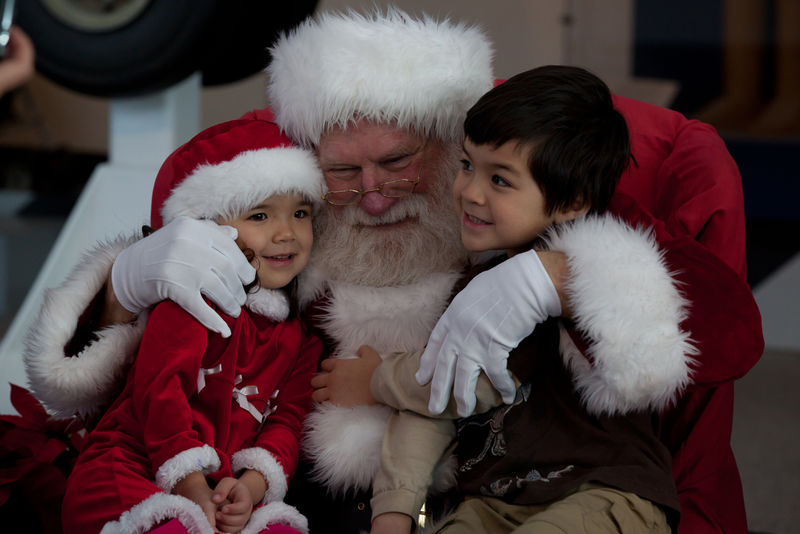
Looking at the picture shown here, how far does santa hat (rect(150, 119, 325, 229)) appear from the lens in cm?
153

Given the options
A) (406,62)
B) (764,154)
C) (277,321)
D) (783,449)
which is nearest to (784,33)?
(764,154)

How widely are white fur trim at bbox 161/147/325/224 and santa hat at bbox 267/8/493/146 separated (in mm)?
91

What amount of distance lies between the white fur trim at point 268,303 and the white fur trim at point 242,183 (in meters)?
0.15

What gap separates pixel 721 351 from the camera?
1.25 metres

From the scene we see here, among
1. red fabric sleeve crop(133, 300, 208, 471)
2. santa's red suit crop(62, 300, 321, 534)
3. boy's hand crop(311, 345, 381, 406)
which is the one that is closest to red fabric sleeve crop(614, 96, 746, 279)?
boy's hand crop(311, 345, 381, 406)

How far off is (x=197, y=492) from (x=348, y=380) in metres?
0.34

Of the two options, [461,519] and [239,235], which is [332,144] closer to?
[239,235]

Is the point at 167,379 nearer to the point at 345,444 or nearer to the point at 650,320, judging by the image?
the point at 345,444

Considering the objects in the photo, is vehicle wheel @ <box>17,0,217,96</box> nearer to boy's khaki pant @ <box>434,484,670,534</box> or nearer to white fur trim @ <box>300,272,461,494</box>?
white fur trim @ <box>300,272,461,494</box>

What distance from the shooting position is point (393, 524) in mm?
1357

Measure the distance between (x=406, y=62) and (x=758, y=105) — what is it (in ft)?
11.6

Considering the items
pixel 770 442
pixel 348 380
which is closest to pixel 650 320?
pixel 348 380

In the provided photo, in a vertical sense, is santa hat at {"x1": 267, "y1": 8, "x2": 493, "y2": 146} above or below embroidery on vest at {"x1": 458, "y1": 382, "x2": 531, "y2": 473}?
above

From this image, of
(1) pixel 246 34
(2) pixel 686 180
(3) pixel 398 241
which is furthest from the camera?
(1) pixel 246 34
